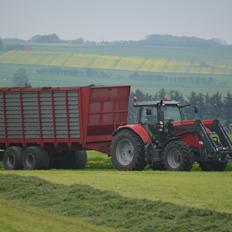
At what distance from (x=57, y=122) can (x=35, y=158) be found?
4.33 feet

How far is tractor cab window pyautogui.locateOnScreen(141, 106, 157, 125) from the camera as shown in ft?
91.7

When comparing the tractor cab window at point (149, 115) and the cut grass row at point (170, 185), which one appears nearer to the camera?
the cut grass row at point (170, 185)

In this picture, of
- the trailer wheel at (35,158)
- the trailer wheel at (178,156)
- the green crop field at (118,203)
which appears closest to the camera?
the green crop field at (118,203)

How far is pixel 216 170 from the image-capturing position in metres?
27.5

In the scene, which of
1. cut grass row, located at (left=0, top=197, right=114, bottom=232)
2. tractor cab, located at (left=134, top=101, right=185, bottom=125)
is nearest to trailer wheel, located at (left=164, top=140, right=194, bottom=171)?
tractor cab, located at (left=134, top=101, right=185, bottom=125)

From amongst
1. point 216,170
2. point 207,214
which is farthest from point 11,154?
point 207,214

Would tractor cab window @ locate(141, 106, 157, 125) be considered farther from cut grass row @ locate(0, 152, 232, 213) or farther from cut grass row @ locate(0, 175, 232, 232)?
cut grass row @ locate(0, 175, 232, 232)

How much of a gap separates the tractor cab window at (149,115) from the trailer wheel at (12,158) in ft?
16.0

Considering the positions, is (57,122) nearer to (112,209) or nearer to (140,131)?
(140,131)

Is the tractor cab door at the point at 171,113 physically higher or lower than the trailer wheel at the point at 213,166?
higher

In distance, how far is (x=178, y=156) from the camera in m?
26.6

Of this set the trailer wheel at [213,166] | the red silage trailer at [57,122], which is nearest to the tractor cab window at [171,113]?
the trailer wheel at [213,166]

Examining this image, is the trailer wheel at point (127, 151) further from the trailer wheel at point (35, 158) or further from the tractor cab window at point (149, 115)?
the trailer wheel at point (35, 158)

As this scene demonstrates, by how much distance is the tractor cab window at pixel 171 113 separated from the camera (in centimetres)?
2809
